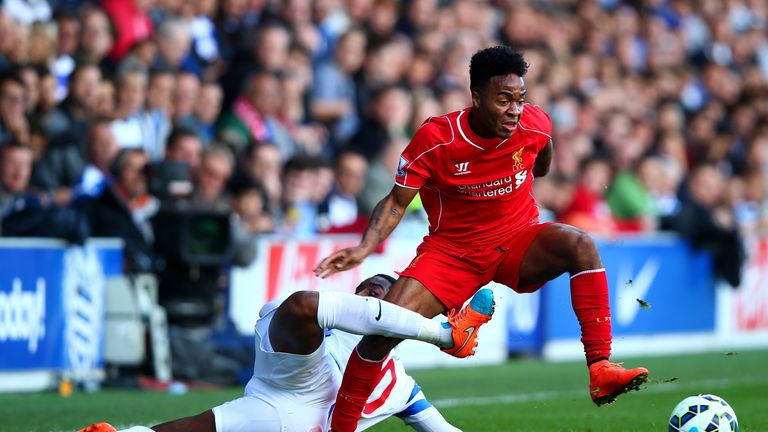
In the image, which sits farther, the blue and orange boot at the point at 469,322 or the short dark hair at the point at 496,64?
the short dark hair at the point at 496,64

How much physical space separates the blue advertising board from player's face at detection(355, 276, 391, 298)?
4306 mm

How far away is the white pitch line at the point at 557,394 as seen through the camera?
34.6 feet

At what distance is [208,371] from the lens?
37.7 feet

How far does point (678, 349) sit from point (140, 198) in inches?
285

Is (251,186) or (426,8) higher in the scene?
(426,8)

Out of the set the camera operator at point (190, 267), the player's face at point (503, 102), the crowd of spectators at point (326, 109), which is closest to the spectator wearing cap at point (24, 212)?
the crowd of spectators at point (326, 109)

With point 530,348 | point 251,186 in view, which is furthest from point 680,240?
point 251,186

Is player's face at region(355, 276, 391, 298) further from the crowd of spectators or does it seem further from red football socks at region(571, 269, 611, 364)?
the crowd of spectators

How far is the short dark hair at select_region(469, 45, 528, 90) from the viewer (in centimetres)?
735

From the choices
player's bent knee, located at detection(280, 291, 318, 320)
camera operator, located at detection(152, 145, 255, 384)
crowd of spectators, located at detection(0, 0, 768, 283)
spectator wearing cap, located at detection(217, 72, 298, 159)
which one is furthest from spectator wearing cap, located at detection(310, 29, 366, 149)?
player's bent knee, located at detection(280, 291, 318, 320)

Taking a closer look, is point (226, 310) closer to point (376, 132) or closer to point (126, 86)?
Result: point (126, 86)

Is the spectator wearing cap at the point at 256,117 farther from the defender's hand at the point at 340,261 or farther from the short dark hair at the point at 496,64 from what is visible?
the defender's hand at the point at 340,261

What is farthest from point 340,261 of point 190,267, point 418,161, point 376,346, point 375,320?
point 190,267

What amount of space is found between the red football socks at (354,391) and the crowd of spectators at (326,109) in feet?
15.9
